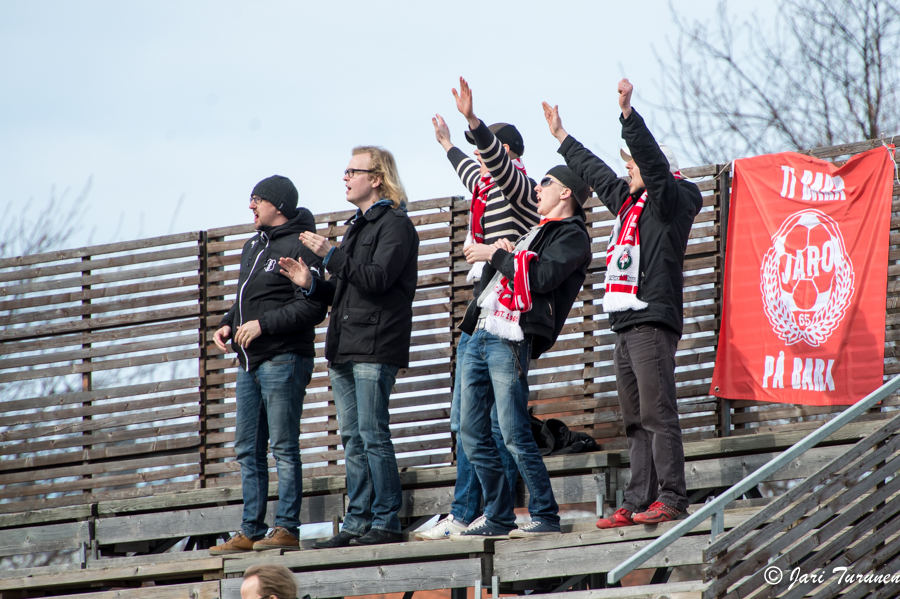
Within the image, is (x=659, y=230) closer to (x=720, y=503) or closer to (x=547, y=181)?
(x=547, y=181)

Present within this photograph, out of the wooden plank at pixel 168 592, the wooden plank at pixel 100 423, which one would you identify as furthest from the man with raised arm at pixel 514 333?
the wooden plank at pixel 100 423

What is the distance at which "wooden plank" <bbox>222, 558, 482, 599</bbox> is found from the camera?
584cm

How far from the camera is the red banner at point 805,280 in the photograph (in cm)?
652

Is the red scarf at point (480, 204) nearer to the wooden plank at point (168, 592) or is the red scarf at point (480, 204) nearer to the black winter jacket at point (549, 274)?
the black winter jacket at point (549, 274)

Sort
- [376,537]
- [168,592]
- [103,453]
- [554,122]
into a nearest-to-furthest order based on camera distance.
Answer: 1. [554,122]
2. [376,537]
3. [168,592]
4. [103,453]

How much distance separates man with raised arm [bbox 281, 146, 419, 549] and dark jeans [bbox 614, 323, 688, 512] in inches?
56.1

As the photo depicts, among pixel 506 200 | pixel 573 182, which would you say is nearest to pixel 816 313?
pixel 573 182

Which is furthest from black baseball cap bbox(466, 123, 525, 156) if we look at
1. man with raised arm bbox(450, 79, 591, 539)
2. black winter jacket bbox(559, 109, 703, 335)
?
black winter jacket bbox(559, 109, 703, 335)

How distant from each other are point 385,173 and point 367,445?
1787 mm

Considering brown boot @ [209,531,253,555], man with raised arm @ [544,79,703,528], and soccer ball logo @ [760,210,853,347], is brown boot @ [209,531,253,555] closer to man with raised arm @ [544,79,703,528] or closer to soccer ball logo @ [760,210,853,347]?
man with raised arm @ [544,79,703,528]

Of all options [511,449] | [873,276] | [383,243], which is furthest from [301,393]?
[873,276]

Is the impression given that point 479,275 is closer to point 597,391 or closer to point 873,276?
point 597,391

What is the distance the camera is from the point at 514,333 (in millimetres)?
5812

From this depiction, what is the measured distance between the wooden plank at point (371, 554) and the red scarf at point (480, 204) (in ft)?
6.17
